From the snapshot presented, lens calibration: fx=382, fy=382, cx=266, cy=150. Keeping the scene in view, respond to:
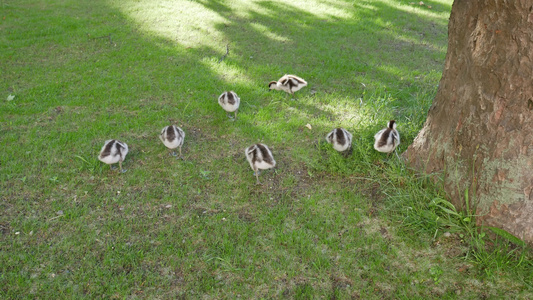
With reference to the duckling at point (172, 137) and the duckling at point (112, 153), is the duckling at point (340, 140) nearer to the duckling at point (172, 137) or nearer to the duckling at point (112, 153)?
the duckling at point (172, 137)

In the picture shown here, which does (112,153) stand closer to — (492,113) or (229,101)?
(229,101)

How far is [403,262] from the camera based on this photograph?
414 cm

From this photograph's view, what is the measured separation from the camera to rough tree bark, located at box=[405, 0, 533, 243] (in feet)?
12.5

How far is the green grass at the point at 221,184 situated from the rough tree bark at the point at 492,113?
0.97 feet

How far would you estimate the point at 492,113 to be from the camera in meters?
4.05

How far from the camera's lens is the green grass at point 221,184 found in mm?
3969

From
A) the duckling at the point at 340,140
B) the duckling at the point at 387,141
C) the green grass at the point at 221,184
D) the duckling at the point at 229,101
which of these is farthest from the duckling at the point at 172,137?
the duckling at the point at 387,141

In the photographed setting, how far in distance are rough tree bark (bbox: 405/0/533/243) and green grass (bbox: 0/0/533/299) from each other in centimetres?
30

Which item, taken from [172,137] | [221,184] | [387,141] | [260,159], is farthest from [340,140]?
[172,137]

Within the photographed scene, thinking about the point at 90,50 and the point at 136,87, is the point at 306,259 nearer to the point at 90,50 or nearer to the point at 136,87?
the point at 136,87

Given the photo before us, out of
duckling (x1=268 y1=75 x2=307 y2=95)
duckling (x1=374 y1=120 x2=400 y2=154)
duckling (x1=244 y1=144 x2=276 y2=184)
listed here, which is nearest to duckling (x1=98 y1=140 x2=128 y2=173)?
duckling (x1=244 y1=144 x2=276 y2=184)

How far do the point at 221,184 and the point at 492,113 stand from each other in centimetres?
340

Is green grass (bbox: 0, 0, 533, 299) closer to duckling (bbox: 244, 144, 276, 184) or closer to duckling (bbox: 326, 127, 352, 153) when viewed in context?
duckling (bbox: 326, 127, 352, 153)

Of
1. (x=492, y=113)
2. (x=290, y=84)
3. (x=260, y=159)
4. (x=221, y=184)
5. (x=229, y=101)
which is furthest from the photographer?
(x=290, y=84)
